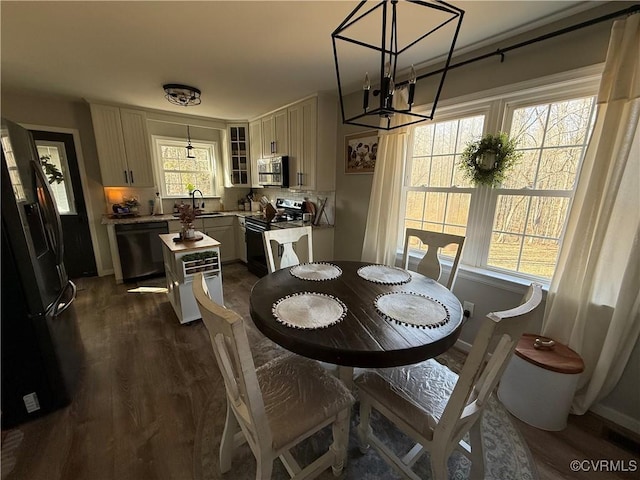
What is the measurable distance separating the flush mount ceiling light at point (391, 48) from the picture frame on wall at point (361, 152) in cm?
18

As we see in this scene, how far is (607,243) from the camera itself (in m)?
1.56

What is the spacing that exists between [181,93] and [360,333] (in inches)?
126

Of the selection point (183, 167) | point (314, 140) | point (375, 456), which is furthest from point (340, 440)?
point (183, 167)

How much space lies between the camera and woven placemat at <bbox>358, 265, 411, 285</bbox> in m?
1.71

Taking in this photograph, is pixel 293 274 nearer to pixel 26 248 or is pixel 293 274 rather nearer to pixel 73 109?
pixel 26 248

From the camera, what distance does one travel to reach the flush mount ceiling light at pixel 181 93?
285 cm

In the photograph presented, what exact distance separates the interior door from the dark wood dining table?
3.87 meters

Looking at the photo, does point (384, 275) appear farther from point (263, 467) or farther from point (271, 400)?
point (263, 467)

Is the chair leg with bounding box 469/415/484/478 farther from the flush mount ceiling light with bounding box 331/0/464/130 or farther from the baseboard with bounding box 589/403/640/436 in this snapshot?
the flush mount ceiling light with bounding box 331/0/464/130

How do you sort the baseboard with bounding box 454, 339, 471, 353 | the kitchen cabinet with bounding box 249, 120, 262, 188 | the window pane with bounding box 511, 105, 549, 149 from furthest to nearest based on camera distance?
the kitchen cabinet with bounding box 249, 120, 262, 188
the baseboard with bounding box 454, 339, 471, 353
the window pane with bounding box 511, 105, 549, 149

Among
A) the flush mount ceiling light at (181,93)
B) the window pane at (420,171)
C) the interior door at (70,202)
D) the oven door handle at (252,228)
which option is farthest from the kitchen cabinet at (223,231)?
the window pane at (420,171)

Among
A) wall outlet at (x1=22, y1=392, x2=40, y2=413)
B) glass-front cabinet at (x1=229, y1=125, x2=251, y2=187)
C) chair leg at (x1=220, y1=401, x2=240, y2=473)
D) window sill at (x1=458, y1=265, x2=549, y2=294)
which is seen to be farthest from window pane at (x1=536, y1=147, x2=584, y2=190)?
glass-front cabinet at (x1=229, y1=125, x2=251, y2=187)

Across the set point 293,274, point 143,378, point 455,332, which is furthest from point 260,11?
point 143,378

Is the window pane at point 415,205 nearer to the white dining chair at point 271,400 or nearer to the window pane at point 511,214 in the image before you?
the window pane at point 511,214
